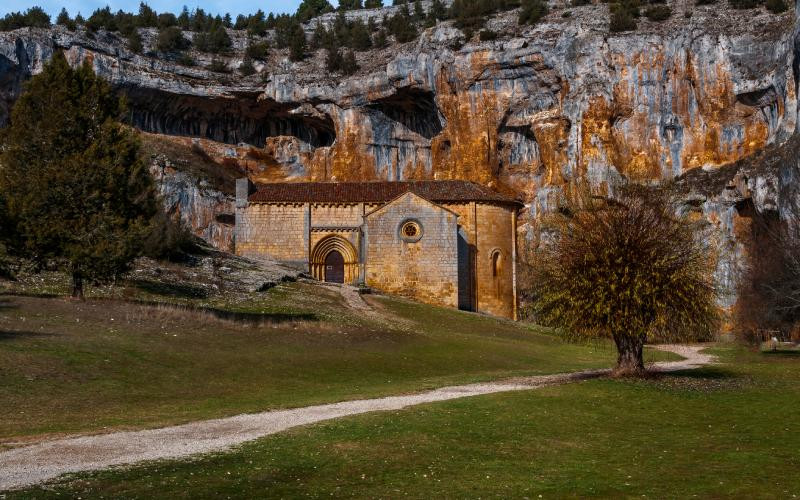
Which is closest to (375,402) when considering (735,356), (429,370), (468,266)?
(429,370)

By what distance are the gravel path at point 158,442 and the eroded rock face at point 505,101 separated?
40.4 m

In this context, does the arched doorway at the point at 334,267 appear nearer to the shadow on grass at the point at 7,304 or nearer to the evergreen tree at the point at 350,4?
the shadow on grass at the point at 7,304

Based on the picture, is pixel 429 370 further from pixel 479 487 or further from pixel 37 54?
pixel 37 54

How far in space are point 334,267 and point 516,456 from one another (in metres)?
46.3

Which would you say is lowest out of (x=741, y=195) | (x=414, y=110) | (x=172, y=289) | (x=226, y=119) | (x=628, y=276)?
(x=172, y=289)

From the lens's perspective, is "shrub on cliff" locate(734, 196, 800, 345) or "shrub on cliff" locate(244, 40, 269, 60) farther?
"shrub on cliff" locate(244, 40, 269, 60)

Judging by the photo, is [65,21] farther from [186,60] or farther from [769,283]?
[769,283]

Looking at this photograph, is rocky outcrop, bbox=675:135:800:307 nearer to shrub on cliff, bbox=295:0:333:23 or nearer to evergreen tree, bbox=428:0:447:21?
evergreen tree, bbox=428:0:447:21

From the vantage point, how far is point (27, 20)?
74.2 meters

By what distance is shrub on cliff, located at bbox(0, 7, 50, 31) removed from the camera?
71.1 metres

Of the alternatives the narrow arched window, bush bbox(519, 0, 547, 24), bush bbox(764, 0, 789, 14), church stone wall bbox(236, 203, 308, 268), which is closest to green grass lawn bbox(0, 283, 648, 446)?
church stone wall bbox(236, 203, 308, 268)

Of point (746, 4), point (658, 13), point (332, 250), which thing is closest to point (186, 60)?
point (332, 250)

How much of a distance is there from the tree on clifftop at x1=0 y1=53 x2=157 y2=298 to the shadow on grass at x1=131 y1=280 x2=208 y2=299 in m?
6.10

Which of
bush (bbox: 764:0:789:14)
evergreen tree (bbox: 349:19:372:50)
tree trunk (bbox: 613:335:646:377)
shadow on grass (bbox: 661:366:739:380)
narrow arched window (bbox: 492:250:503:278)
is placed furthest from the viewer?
evergreen tree (bbox: 349:19:372:50)
